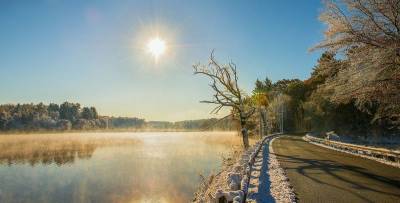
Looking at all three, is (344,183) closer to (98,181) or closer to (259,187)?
(259,187)

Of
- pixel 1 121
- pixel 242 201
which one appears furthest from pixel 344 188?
pixel 1 121

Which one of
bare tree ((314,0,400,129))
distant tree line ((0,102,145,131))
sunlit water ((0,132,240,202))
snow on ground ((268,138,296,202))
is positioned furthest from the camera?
distant tree line ((0,102,145,131))

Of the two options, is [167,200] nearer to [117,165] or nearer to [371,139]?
[117,165]

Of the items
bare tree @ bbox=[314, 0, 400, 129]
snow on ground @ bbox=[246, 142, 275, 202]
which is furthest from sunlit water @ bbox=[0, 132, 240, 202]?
bare tree @ bbox=[314, 0, 400, 129]

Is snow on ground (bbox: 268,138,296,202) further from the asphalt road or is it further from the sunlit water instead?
the sunlit water

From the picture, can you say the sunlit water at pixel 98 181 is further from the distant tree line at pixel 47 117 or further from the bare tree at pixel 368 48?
the distant tree line at pixel 47 117

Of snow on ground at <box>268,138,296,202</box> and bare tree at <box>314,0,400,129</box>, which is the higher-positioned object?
bare tree at <box>314,0,400,129</box>

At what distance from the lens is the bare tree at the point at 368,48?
13.4 meters

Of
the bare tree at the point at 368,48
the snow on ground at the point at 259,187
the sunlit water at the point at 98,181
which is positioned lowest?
the sunlit water at the point at 98,181

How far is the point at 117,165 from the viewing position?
32406 mm

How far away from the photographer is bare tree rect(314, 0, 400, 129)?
13414 millimetres

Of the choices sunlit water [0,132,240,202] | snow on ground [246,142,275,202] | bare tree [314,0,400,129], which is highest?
bare tree [314,0,400,129]

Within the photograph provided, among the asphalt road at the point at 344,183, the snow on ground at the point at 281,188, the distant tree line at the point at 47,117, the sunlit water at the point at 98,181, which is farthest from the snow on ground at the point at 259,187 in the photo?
the distant tree line at the point at 47,117

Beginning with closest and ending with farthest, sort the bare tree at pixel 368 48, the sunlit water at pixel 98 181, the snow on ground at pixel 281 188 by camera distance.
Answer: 1. the snow on ground at pixel 281 188
2. the bare tree at pixel 368 48
3. the sunlit water at pixel 98 181
